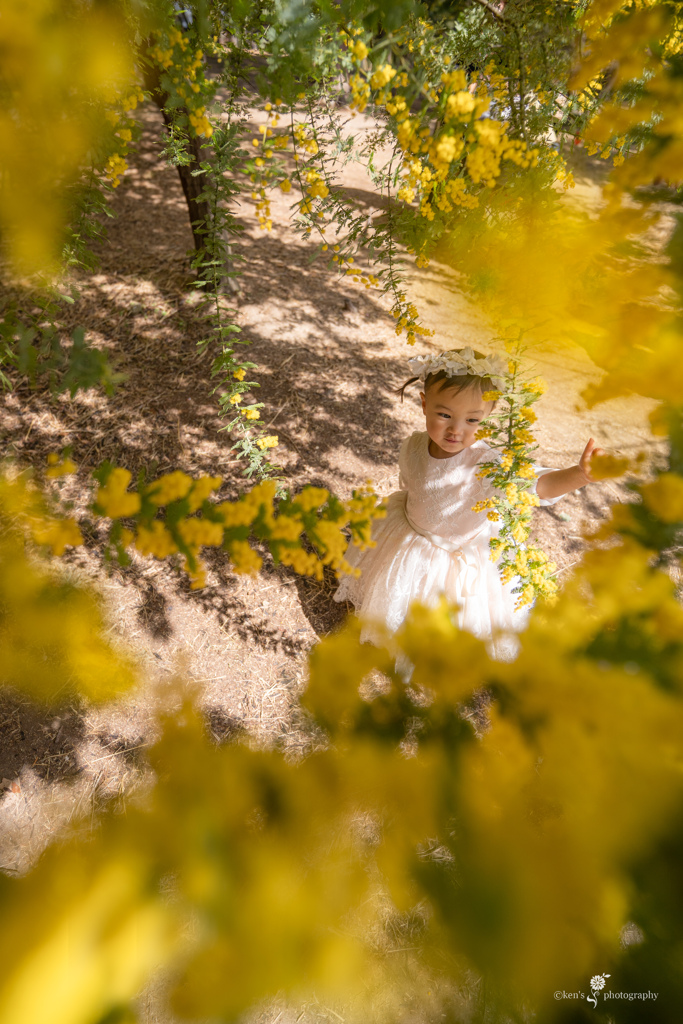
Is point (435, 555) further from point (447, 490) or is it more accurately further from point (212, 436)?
point (212, 436)

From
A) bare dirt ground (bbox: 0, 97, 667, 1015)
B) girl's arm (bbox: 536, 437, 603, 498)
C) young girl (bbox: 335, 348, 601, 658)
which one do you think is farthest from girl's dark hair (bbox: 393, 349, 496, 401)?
girl's arm (bbox: 536, 437, 603, 498)

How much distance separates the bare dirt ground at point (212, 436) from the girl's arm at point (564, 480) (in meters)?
0.28

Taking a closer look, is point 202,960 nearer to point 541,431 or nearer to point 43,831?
point 43,831

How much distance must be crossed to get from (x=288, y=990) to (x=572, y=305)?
0.90 m

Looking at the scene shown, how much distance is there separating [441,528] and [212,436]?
5.97 feet

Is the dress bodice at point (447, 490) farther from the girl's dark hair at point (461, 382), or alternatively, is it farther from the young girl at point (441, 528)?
the girl's dark hair at point (461, 382)

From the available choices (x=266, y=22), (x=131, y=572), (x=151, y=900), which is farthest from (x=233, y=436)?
(x=151, y=900)

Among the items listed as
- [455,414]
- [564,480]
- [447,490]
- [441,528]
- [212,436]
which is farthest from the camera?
[212,436]

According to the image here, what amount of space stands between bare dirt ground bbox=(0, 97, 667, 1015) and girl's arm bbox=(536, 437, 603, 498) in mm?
283

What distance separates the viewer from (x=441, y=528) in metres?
2.17

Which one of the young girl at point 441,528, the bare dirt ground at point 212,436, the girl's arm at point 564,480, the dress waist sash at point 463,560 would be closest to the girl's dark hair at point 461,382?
the young girl at point 441,528

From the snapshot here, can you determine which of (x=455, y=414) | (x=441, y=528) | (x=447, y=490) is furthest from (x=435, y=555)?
(x=455, y=414)

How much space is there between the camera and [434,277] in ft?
15.3

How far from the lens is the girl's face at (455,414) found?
1.77 m
